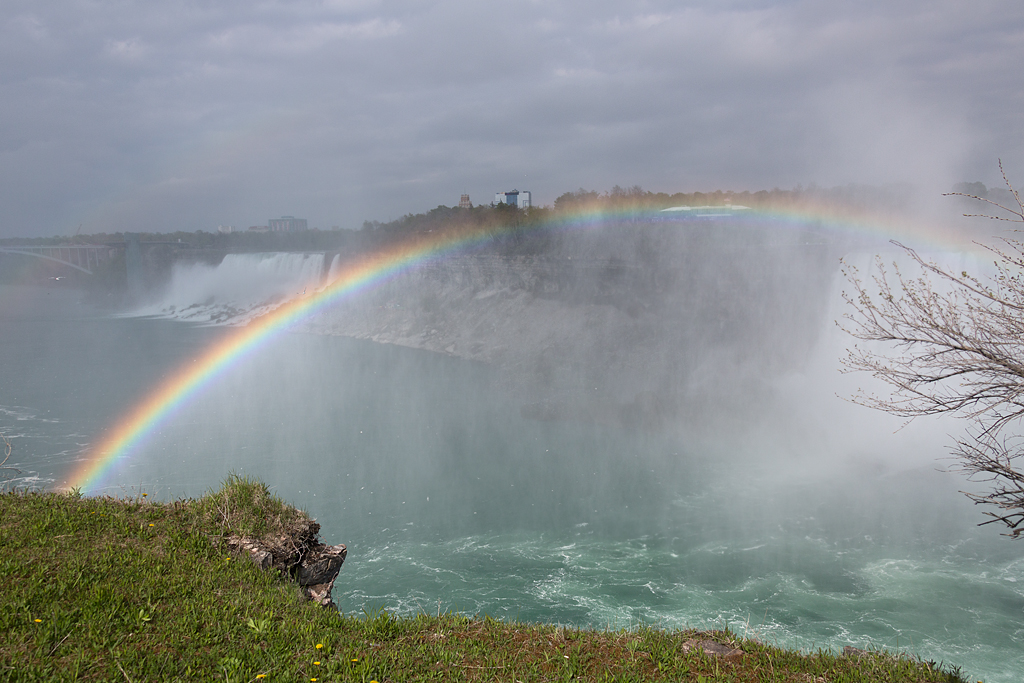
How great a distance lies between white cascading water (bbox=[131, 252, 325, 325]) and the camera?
234ft

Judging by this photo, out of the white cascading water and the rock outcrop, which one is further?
the white cascading water

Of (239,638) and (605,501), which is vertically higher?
(239,638)

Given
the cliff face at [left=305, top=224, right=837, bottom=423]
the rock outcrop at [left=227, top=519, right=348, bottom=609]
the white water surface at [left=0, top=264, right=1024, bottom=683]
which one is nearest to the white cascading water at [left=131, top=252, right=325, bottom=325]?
the cliff face at [left=305, top=224, right=837, bottom=423]

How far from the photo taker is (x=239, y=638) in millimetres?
4645

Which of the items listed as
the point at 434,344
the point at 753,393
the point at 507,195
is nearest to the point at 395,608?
the point at 753,393

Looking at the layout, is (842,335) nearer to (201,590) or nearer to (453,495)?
(453,495)

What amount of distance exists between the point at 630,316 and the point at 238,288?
5206 cm

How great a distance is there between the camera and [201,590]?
523 centimetres

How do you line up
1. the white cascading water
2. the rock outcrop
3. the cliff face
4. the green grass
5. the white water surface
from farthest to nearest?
the white cascading water < the cliff face < the white water surface < the rock outcrop < the green grass

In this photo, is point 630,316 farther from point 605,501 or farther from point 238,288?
point 238,288

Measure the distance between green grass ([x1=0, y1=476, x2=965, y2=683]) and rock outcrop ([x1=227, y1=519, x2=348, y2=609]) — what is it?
0.23 meters

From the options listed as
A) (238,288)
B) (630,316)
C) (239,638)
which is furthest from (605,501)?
(238,288)

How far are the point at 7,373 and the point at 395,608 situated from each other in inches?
1698

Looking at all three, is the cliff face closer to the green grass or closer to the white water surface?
the white water surface
